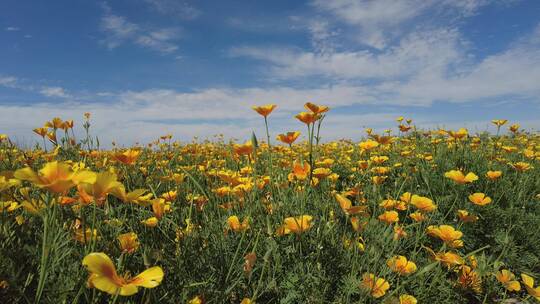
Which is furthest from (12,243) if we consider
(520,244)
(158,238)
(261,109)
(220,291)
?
(520,244)

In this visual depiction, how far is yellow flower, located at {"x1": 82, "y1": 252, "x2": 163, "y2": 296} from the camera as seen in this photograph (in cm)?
99

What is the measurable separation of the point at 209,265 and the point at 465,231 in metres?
2.05

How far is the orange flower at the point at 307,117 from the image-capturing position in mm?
2061

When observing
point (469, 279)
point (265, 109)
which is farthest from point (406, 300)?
point (265, 109)

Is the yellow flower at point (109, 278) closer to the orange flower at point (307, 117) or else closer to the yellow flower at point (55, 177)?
the yellow flower at point (55, 177)

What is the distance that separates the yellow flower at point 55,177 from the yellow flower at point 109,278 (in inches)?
8.1

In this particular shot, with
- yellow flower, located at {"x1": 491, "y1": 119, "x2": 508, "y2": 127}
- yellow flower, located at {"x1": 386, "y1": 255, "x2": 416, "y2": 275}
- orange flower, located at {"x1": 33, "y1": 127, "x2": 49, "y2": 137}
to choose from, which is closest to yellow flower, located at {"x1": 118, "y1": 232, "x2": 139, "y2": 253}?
yellow flower, located at {"x1": 386, "y1": 255, "x2": 416, "y2": 275}

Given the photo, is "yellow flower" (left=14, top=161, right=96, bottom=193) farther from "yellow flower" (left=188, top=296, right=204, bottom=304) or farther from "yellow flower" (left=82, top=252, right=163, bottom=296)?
"yellow flower" (left=188, top=296, right=204, bottom=304)

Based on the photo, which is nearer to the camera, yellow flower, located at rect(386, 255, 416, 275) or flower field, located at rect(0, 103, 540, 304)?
flower field, located at rect(0, 103, 540, 304)

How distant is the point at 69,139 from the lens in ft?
11.7

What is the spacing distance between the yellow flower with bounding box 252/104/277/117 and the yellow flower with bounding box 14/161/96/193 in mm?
1305

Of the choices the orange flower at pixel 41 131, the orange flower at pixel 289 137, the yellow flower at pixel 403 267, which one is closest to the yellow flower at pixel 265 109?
the orange flower at pixel 289 137

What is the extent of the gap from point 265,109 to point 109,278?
1.44m

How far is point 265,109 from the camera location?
2258 millimetres
